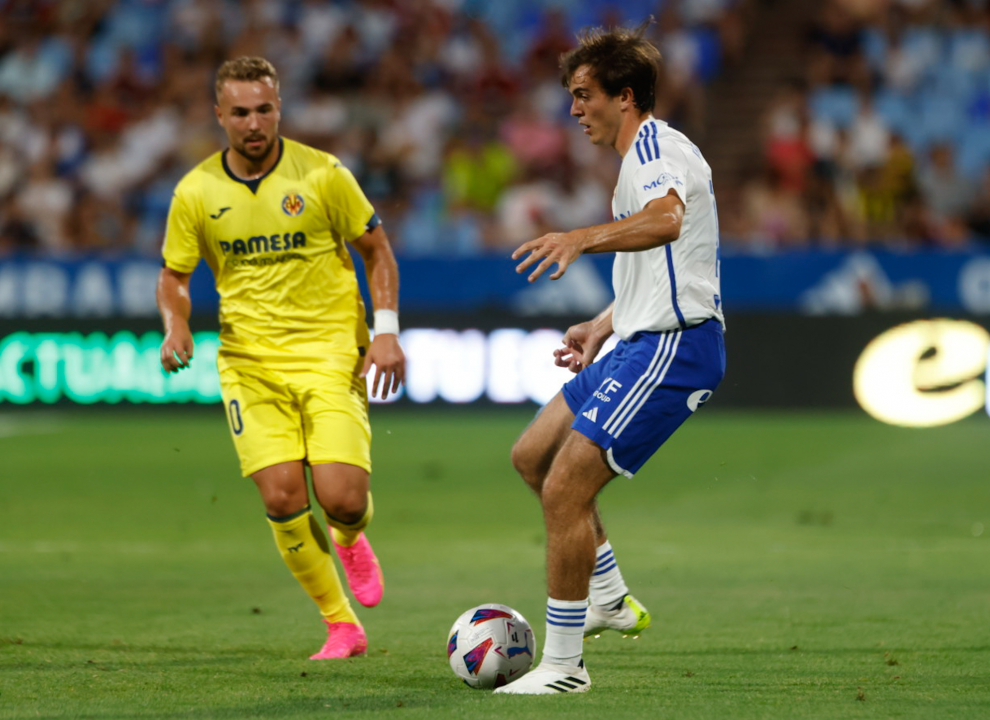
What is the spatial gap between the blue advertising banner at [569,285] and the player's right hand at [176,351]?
9.86 metres

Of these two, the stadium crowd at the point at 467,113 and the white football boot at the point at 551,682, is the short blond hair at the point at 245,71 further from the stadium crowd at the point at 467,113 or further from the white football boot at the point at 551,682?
the stadium crowd at the point at 467,113

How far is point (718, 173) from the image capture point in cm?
2023

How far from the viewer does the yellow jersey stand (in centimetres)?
640

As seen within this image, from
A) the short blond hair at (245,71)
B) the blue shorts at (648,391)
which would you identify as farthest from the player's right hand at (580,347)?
the short blond hair at (245,71)

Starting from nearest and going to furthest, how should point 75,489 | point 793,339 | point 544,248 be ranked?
point 544,248 → point 75,489 → point 793,339

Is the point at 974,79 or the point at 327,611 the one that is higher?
the point at 974,79

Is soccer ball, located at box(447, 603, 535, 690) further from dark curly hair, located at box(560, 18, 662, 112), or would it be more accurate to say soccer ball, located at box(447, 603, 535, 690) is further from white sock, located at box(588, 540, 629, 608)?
dark curly hair, located at box(560, 18, 662, 112)

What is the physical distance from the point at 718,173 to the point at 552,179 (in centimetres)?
313

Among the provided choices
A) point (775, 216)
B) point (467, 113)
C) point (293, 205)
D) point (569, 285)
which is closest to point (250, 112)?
point (293, 205)

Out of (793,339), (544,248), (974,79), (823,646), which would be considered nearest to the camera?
(544,248)

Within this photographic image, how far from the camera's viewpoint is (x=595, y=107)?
17.8ft

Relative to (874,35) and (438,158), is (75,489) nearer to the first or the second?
(438,158)

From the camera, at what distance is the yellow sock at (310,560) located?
6.22m

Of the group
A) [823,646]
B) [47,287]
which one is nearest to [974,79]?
[47,287]
